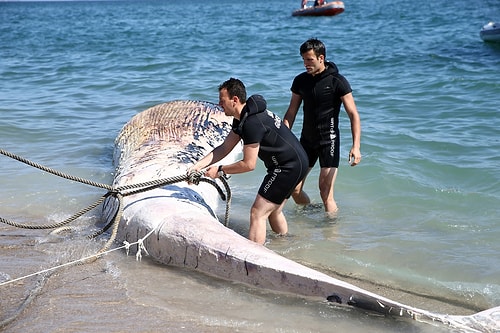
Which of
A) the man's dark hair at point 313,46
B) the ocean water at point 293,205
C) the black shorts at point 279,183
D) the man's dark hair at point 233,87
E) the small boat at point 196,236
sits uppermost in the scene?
the man's dark hair at point 313,46

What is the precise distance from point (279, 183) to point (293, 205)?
148 cm

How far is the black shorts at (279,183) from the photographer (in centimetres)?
507

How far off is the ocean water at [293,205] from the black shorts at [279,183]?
1.75 feet

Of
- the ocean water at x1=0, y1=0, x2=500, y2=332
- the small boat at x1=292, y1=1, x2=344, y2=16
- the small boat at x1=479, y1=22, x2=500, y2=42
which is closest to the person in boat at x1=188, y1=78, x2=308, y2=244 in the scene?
the ocean water at x1=0, y1=0, x2=500, y2=332

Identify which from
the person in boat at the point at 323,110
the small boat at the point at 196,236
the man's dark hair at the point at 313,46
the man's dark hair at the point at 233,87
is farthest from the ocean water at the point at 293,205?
the man's dark hair at the point at 313,46

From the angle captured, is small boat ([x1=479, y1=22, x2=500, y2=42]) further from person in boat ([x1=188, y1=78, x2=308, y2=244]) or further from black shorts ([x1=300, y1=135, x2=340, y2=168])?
person in boat ([x1=188, y1=78, x2=308, y2=244])

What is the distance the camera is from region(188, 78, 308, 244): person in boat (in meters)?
4.76

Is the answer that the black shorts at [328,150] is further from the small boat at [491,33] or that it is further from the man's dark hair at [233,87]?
the small boat at [491,33]

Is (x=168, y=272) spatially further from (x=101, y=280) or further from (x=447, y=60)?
(x=447, y=60)

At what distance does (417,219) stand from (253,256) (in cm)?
227

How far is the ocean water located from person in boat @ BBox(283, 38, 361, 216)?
60cm

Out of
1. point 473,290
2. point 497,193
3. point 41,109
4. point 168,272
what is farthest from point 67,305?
point 41,109

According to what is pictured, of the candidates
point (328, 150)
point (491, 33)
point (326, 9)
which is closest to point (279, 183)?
point (328, 150)

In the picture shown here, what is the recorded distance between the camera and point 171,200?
517 centimetres
